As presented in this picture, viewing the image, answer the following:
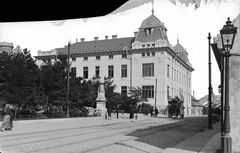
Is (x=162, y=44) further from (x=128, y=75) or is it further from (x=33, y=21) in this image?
(x=33, y=21)

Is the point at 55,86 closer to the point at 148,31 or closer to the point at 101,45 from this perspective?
the point at 101,45

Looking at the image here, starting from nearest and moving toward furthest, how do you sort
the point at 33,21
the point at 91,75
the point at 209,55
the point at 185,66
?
the point at 209,55, the point at 185,66, the point at 33,21, the point at 91,75

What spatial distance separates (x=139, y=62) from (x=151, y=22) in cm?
187

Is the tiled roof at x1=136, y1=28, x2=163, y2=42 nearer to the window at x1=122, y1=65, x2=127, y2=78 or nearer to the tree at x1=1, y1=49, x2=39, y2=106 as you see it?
the window at x1=122, y1=65, x2=127, y2=78

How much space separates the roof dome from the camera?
10183 millimetres

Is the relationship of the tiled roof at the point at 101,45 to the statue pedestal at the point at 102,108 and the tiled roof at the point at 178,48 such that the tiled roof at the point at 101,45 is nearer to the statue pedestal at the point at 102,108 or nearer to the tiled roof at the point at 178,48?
the tiled roof at the point at 178,48

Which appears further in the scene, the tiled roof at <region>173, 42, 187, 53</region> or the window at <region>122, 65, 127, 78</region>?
the window at <region>122, 65, 127, 78</region>

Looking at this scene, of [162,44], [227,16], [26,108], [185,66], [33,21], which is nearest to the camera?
[227,16]

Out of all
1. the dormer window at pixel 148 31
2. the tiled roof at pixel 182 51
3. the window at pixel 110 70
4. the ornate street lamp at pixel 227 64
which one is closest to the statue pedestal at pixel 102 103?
the window at pixel 110 70

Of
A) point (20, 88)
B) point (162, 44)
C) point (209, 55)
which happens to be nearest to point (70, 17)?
point (162, 44)

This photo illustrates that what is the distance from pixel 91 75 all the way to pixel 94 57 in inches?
54.9

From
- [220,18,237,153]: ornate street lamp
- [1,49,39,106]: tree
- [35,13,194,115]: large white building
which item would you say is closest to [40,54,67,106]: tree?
[1,49,39,106]: tree

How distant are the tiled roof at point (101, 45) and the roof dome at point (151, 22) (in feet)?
2.08

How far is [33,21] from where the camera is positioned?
12242mm
